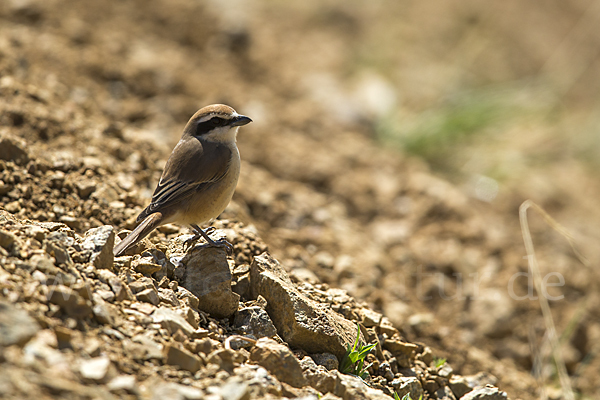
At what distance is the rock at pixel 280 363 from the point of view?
3363 millimetres

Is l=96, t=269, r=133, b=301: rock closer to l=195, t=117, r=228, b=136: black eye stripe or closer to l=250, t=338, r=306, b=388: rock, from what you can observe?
l=250, t=338, r=306, b=388: rock

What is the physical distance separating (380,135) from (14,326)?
7283 mm

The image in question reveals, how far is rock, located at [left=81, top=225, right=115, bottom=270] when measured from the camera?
356 centimetres

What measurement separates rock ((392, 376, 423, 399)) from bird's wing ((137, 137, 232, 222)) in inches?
82.8

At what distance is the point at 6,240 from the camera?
3.28m

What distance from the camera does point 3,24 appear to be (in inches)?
327

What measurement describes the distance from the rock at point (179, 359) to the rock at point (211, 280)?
785mm

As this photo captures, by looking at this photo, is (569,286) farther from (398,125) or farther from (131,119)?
(131,119)

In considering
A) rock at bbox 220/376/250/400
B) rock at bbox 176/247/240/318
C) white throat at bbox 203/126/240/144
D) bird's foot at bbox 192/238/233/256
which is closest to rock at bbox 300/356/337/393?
rock at bbox 220/376/250/400

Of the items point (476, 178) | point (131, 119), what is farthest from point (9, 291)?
point (476, 178)

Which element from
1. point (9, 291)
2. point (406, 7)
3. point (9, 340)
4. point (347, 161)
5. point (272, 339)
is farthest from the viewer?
point (406, 7)

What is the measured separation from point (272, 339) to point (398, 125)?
6.26 m

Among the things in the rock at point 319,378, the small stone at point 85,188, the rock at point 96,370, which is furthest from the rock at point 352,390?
the small stone at point 85,188

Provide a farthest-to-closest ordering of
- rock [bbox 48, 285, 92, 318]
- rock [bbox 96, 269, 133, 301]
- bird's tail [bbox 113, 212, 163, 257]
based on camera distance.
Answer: bird's tail [bbox 113, 212, 163, 257] → rock [bbox 96, 269, 133, 301] → rock [bbox 48, 285, 92, 318]
